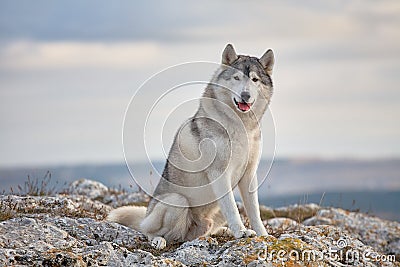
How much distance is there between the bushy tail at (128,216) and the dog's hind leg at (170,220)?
0.56 metres

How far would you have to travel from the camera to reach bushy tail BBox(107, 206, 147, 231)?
11.7 meters

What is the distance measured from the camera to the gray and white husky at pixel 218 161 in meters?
10.3

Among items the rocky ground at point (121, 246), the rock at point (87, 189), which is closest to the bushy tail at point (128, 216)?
the rocky ground at point (121, 246)

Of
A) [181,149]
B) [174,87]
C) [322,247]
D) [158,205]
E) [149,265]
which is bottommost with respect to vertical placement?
[149,265]

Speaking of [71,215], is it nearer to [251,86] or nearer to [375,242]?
[251,86]

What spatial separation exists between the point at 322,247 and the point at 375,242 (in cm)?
728

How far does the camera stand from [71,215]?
11266mm

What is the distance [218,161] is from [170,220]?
142cm

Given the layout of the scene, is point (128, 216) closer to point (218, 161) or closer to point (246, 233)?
point (218, 161)

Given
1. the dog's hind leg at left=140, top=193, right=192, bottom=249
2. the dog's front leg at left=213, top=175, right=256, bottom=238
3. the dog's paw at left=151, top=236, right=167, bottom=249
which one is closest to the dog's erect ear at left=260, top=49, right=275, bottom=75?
the dog's front leg at left=213, top=175, right=256, bottom=238

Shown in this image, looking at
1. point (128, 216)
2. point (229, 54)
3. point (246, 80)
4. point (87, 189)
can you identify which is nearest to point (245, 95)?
point (246, 80)

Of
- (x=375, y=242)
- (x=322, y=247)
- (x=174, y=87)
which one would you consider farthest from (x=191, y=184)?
(x=375, y=242)

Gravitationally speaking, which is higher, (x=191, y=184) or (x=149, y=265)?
(x=191, y=184)

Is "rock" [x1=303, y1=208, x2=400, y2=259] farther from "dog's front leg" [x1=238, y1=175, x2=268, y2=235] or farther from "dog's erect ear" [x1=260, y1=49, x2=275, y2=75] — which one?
"dog's erect ear" [x1=260, y1=49, x2=275, y2=75]
